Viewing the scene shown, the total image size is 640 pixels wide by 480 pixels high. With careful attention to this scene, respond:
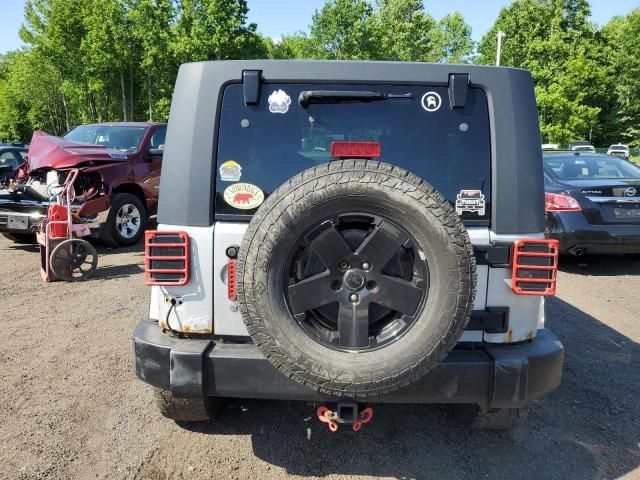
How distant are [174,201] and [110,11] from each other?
128ft

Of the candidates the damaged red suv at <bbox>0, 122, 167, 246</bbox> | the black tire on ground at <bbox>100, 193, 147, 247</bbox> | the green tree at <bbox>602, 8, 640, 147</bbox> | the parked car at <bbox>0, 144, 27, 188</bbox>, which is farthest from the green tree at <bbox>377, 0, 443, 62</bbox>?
the black tire on ground at <bbox>100, 193, 147, 247</bbox>

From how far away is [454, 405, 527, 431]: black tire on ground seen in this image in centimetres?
287

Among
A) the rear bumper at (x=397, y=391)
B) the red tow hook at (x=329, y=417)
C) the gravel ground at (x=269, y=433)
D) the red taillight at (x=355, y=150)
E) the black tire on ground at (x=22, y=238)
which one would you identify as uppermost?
the red taillight at (x=355, y=150)

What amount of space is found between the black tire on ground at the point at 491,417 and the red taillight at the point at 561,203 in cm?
432

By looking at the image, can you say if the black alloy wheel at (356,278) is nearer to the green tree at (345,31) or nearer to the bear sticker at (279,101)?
the bear sticker at (279,101)

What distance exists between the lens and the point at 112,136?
9016 millimetres

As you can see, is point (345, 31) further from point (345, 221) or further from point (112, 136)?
point (345, 221)

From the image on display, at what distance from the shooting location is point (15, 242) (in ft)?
29.5

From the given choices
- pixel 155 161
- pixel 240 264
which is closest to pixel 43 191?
pixel 155 161

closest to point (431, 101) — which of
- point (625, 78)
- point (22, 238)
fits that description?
point (22, 238)

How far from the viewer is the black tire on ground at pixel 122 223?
8.02m

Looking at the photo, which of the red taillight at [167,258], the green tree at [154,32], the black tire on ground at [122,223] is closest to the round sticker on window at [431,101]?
the red taillight at [167,258]

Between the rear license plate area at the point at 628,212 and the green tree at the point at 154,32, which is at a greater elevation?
the green tree at the point at 154,32

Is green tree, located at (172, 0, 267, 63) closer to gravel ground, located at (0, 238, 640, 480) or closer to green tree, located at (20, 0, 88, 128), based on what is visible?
green tree, located at (20, 0, 88, 128)
